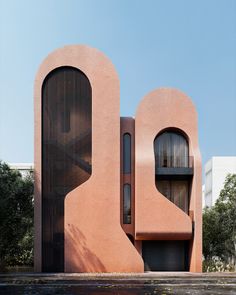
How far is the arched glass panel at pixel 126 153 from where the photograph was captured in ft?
70.4

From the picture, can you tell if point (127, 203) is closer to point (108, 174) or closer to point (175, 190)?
point (108, 174)

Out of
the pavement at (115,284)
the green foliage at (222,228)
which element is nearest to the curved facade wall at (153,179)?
the pavement at (115,284)

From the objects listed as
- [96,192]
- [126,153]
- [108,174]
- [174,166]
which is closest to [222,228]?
[174,166]

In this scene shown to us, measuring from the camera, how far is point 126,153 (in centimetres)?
2161

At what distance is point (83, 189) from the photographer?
20.2 meters

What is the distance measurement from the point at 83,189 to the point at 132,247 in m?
4.41

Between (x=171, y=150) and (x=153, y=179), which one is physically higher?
(x=171, y=150)

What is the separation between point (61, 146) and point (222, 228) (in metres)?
14.3

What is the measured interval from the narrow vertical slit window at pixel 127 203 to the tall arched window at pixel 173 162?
2128 millimetres

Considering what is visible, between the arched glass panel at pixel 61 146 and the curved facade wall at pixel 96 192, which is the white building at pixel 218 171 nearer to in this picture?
the curved facade wall at pixel 96 192

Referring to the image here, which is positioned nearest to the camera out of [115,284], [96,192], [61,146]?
[115,284]

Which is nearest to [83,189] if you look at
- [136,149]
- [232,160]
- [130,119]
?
[136,149]

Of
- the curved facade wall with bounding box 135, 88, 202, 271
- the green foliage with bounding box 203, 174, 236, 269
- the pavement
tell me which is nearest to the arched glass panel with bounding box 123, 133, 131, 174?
the curved facade wall with bounding box 135, 88, 202, 271

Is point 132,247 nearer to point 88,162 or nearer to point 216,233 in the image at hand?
point 88,162
